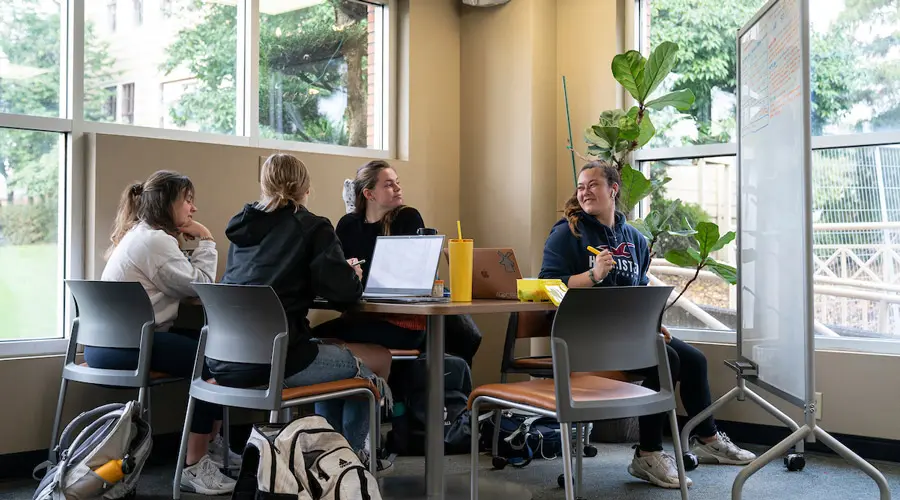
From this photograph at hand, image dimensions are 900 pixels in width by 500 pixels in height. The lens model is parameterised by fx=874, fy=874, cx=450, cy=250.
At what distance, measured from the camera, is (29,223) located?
3.76 meters

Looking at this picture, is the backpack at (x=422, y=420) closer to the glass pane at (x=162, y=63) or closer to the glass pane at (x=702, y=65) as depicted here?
the glass pane at (x=162, y=63)

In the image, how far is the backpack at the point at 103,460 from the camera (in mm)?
2932

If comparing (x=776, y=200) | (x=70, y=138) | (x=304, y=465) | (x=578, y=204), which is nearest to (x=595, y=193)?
(x=578, y=204)

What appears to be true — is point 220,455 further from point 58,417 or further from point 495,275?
point 495,275

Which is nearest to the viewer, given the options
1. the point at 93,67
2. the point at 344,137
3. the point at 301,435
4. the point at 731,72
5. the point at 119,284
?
the point at 301,435

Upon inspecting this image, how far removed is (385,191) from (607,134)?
1.15 meters

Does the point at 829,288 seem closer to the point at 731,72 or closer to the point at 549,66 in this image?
the point at 731,72

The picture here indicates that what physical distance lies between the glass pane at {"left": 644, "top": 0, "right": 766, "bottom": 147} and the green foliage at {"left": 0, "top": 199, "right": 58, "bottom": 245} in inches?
119

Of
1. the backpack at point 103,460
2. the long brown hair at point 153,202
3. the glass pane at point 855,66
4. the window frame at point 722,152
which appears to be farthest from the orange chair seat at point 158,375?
the glass pane at point 855,66

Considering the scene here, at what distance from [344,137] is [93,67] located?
1.39 metres

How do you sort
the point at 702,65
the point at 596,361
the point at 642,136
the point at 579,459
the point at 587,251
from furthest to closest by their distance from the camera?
the point at 702,65, the point at 642,136, the point at 587,251, the point at 579,459, the point at 596,361

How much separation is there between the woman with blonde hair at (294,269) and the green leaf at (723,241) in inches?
76.8

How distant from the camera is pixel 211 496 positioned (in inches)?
128

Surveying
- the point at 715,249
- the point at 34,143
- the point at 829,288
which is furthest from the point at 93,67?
the point at 829,288
